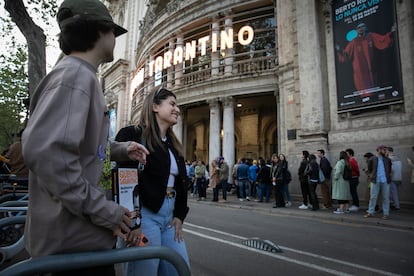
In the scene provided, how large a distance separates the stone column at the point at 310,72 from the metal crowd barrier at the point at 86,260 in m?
12.3

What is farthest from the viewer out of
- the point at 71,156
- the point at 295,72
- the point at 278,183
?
the point at 295,72

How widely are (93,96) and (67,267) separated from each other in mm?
718

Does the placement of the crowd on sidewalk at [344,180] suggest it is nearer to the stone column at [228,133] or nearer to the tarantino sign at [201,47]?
the stone column at [228,133]

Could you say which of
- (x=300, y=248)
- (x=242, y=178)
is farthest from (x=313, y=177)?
(x=300, y=248)

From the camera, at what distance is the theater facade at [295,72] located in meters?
10.6

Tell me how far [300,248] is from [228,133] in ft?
38.7

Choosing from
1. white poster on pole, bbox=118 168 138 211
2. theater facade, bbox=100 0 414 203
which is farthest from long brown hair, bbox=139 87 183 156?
theater facade, bbox=100 0 414 203

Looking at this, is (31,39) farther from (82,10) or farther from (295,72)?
(295,72)

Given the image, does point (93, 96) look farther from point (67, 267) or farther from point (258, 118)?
point (258, 118)

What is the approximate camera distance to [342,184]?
9023 millimetres

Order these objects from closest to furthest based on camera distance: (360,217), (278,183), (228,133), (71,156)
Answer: (71,156) < (360,217) < (278,183) < (228,133)

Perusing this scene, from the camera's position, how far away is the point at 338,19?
1241 cm

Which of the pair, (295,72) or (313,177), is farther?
(295,72)

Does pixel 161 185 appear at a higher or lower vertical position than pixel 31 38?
lower
